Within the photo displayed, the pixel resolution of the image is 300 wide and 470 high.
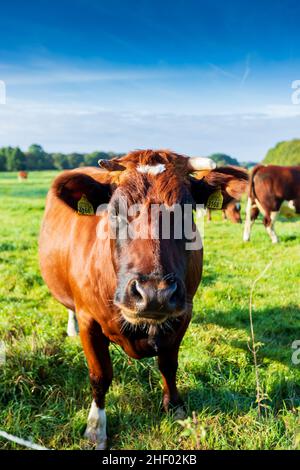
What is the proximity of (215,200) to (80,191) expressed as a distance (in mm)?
1055

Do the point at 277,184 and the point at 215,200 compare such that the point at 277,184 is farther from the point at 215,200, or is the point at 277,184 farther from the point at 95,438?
the point at 95,438

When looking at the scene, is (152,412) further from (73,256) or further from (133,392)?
(73,256)

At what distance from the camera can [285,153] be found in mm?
56938

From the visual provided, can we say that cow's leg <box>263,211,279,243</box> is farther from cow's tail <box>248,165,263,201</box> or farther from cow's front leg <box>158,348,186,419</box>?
cow's front leg <box>158,348,186,419</box>

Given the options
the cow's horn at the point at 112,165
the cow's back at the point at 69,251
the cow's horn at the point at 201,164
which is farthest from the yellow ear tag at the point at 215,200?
the cow's back at the point at 69,251

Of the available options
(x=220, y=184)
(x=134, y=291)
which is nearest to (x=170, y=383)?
(x=134, y=291)

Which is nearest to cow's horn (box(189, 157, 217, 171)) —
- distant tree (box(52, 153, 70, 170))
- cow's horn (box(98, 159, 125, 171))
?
cow's horn (box(98, 159, 125, 171))

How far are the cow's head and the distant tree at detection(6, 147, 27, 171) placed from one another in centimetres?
5823

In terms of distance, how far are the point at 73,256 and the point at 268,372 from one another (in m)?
2.23

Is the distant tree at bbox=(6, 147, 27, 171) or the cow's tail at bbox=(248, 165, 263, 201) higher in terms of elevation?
the distant tree at bbox=(6, 147, 27, 171)

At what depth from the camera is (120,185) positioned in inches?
110

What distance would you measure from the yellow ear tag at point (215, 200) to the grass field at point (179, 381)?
133 centimetres

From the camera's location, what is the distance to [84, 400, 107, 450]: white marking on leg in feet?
10.2

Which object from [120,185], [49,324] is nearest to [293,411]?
[120,185]
